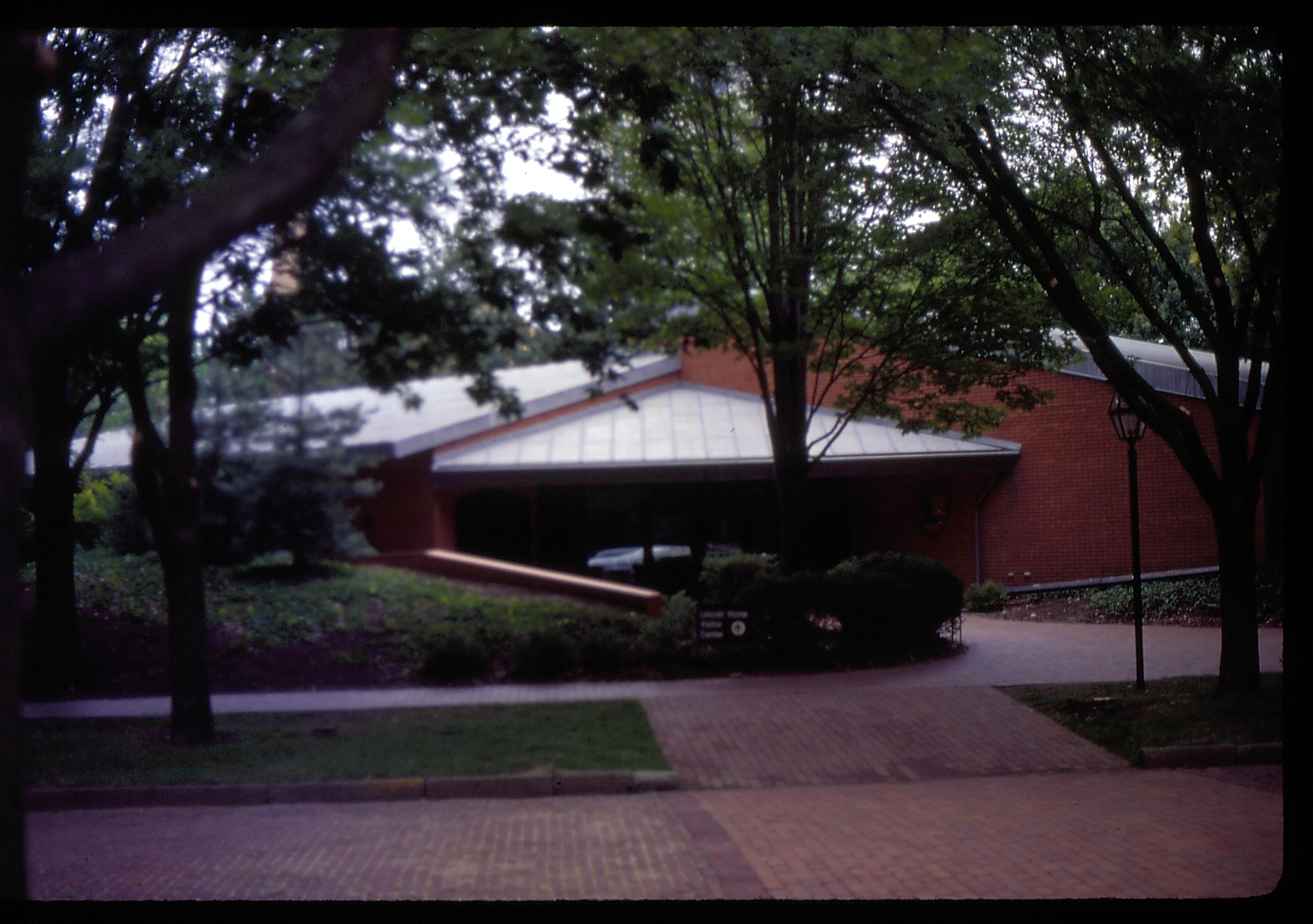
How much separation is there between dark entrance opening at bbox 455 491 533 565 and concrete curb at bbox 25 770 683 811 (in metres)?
8.70

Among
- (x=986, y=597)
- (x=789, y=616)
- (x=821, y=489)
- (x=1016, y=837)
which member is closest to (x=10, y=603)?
(x=1016, y=837)

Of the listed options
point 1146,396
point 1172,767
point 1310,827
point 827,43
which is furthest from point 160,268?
point 1146,396

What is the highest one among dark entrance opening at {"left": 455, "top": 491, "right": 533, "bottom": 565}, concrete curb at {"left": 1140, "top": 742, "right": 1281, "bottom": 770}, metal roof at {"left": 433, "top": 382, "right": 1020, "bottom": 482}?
metal roof at {"left": 433, "top": 382, "right": 1020, "bottom": 482}

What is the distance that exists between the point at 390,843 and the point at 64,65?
6698 mm

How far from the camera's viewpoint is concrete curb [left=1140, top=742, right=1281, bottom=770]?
802 centimetres

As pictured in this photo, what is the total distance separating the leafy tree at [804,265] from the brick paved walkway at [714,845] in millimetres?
4425

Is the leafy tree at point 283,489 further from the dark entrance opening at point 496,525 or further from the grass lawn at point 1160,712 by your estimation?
the grass lawn at point 1160,712

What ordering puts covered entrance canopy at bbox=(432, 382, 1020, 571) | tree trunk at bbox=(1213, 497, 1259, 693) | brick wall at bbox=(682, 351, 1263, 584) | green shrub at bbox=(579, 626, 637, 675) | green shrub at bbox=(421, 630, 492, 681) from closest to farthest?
1. tree trunk at bbox=(1213, 497, 1259, 693)
2. brick wall at bbox=(682, 351, 1263, 584)
3. green shrub at bbox=(421, 630, 492, 681)
4. green shrub at bbox=(579, 626, 637, 675)
5. covered entrance canopy at bbox=(432, 382, 1020, 571)

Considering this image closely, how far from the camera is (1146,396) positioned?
9.52 meters

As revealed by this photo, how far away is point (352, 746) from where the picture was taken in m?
8.96

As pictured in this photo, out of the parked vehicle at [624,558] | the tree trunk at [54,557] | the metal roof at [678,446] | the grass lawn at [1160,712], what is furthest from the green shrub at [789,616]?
the tree trunk at [54,557]

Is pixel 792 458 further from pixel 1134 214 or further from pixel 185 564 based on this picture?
pixel 185 564

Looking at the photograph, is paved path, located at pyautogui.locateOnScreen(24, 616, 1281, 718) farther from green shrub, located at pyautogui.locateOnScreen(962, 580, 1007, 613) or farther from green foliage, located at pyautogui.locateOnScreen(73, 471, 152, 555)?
green foliage, located at pyautogui.locateOnScreen(73, 471, 152, 555)

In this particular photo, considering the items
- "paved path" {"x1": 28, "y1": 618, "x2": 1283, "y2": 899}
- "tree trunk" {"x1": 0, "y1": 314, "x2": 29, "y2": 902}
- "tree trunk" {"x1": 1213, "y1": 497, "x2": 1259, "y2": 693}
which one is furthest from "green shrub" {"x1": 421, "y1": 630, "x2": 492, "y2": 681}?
"tree trunk" {"x1": 0, "y1": 314, "x2": 29, "y2": 902}
